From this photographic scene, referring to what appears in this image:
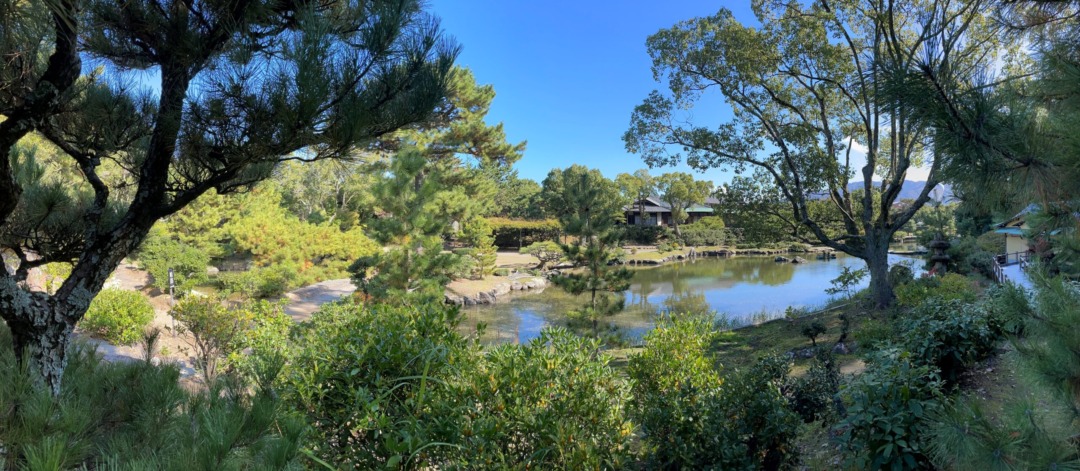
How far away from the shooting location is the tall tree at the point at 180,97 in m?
1.66

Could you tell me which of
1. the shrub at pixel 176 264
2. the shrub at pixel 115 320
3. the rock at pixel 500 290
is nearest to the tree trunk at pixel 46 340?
the shrub at pixel 115 320

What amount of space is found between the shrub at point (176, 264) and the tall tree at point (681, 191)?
25.5 metres

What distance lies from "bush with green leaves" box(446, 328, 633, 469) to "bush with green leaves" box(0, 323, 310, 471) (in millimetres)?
615

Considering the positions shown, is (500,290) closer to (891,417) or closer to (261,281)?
(261,281)

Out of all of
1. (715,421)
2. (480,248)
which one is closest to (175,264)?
(480,248)

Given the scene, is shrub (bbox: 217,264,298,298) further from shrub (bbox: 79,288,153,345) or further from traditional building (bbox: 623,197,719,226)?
traditional building (bbox: 623,197,719,226)

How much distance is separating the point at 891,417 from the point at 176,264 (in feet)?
36.2

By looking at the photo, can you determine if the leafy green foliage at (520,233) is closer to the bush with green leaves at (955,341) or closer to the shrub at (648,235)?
the shrub at (648,235)

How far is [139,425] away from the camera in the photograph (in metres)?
1.24

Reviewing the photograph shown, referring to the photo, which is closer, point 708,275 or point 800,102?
point 800,102

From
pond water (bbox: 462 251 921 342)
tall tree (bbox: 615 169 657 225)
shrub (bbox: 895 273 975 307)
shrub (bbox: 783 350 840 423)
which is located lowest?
pond water (bbox: 462 251 921 342)

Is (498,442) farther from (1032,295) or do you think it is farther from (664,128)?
(664,128)

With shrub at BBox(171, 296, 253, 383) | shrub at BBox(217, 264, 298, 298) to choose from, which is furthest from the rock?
shrub at BBox(171, 296, 253, 383)

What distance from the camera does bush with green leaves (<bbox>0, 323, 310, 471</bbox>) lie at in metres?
0.87
